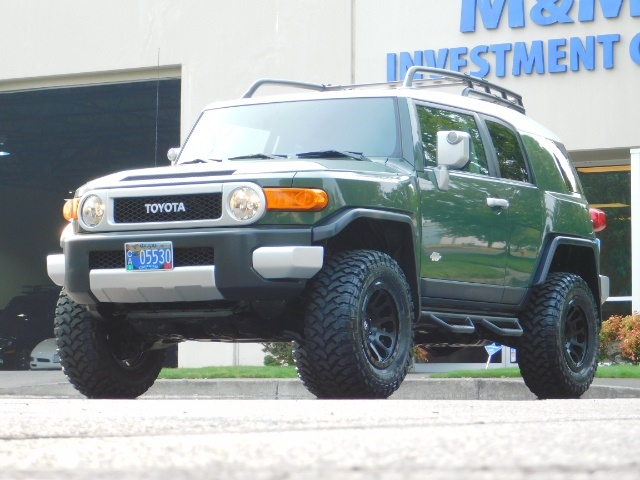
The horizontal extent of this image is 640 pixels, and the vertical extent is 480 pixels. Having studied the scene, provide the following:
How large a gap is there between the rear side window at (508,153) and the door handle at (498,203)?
0.35 metres

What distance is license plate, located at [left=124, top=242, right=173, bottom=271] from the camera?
7.69 metres

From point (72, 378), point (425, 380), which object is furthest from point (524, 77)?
point (72, 378)

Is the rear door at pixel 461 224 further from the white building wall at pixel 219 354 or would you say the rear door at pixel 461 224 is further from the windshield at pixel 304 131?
the white building wall at pixel 219 354

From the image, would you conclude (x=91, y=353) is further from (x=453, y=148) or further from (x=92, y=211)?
(x=453, y=148)

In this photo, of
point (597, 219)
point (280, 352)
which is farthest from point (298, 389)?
point (597, 219)

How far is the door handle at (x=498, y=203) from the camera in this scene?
9164mm

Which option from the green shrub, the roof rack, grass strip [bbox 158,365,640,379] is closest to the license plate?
the roof rack

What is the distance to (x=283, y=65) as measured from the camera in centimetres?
2072

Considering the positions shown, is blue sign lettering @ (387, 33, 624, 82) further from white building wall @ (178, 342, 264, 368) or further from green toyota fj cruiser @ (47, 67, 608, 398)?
green toyota fj cruiser @ (47, 67, 608, 398)

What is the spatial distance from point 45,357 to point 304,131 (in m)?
15.3

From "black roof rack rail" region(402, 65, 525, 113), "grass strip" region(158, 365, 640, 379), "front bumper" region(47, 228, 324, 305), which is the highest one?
"black roof rack rail" region(402, 65, 525, 113)

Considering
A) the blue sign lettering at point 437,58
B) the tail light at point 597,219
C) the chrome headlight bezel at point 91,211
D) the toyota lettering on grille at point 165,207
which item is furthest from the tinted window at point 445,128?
the blue sign lettering at point 437,58

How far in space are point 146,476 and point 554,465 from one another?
0.96 meters

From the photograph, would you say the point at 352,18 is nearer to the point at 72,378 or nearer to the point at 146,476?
the point at 72,378
